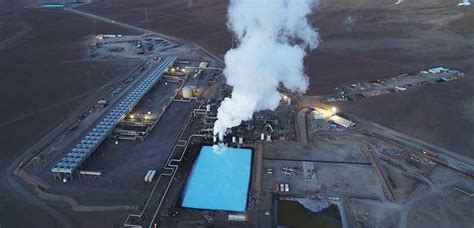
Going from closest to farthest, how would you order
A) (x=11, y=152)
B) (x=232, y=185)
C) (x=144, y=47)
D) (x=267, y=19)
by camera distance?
(x=232, y=185), (x=11, y=152), (x=267, y=19), (x=144, y=47)

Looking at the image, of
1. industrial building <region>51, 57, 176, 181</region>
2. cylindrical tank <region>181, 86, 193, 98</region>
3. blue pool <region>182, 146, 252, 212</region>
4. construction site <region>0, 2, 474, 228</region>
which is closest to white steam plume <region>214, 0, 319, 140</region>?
construction site <region>0, 2, 474, 228</region>

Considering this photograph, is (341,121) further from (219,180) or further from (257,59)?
(219,180)

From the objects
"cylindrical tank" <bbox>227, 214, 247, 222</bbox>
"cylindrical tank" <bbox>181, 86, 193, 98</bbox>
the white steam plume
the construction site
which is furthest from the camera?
"cylindrical tank" <bbox>181, 86, 193, 98</bbox>

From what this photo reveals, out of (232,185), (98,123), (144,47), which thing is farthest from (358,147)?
(144,47)

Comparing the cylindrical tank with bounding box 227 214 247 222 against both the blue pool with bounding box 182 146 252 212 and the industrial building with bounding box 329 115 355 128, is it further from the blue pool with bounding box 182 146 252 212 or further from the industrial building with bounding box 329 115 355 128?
the industrial building with bounding box 329 115 355 128

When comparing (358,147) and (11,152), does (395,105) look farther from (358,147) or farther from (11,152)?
(11,152)

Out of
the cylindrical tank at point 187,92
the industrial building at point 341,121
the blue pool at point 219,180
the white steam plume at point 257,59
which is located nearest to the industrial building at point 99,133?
the cylindrical tank at point 187,92

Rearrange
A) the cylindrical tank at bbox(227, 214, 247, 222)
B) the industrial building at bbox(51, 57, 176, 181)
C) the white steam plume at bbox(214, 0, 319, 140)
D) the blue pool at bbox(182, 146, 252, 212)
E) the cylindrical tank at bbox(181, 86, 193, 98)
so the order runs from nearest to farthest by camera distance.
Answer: the cylindrical tank at bbox(227, 214, 247, 222)
the blue pool at bbox(182, 146, 252, 212)
the industrial building at bbox(51, 57, 176, 181)
the white steam plume at bbox(214, 0, 319, 140)
the cylindrical tank at bbox(181, 86, 193, 98)
